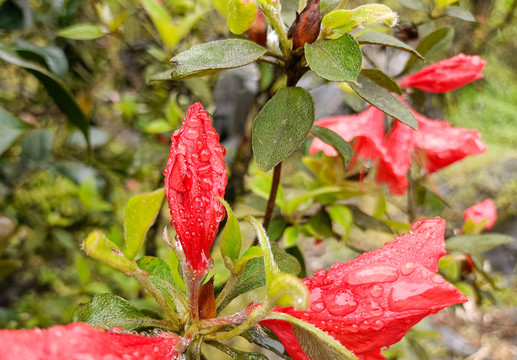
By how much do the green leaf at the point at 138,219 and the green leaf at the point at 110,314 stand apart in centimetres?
8

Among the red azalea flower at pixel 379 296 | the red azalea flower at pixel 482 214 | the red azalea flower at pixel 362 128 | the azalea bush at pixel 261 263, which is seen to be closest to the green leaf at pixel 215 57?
the azalea bush at pixel 261 263

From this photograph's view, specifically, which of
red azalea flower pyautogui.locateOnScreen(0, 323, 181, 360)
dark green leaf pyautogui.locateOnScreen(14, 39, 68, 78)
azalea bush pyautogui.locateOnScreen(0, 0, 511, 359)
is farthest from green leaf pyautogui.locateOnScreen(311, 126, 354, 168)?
dark green leaf pyautogui.locateOnScreen(14, 39, 68, 78)

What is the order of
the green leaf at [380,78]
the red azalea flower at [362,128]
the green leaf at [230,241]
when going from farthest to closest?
the red azalea flower at [362,128], the green leaf at [380,78], the green leaf at [230,241]

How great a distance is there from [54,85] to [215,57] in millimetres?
382

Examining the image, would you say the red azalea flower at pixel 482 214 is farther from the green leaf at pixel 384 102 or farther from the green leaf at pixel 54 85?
the green leaf at pixel 54 85

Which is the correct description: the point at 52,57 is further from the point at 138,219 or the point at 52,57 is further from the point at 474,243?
→ the point at 474,243

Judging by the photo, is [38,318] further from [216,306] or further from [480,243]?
[480,243]

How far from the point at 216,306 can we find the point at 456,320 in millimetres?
2562

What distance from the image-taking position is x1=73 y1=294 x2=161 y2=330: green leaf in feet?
1.33

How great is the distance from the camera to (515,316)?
2613mm

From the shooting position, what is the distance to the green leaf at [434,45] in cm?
73

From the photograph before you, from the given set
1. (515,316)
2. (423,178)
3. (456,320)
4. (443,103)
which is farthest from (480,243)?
(515,316)

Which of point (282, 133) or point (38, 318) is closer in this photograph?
point (282, 133)

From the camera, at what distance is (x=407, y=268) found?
0.34 m
